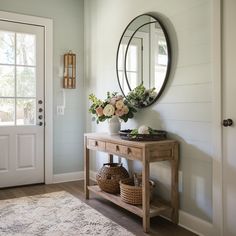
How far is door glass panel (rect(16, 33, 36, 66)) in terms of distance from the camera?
12.6 ft

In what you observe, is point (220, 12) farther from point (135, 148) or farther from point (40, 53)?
point (40, 53)

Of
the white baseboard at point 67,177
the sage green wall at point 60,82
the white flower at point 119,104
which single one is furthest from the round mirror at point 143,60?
the white baseboard at point 67,177

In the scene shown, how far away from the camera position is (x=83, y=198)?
336 centimetres

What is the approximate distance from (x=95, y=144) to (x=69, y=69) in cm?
140

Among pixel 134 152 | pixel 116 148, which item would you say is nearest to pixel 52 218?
pixel 116 148

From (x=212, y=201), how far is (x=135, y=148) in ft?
2.47

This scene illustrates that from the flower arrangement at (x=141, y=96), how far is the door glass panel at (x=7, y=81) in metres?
1.63

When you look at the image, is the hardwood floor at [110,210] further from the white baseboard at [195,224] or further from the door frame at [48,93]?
the door frame at [48,93]

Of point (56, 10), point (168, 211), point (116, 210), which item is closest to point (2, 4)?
point (56, 10)

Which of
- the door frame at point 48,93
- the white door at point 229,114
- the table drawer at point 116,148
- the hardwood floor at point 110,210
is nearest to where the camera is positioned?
the white door at point 229,114

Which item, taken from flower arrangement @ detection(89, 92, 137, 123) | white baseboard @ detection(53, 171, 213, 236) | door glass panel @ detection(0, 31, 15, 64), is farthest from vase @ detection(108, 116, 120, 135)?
door glass panel @ detection(0, 31, 15, 64)

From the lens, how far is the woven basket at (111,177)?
3055 millimetres

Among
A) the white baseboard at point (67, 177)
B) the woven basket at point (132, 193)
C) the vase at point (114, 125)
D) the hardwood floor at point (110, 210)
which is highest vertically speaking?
the vase at point (114, 125)

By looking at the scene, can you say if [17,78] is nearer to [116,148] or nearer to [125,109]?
[125,109]
